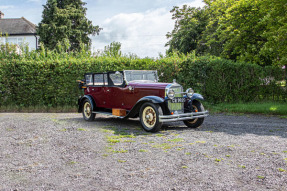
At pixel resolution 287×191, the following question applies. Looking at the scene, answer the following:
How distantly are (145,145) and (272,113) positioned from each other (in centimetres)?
788

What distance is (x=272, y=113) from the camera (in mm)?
11094

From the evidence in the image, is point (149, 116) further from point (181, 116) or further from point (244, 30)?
point (244, 30)

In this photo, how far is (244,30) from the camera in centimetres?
1741

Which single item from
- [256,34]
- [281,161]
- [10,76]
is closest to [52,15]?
[10,76]

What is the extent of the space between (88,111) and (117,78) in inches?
74.2

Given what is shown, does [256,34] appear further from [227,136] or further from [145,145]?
[145,145]

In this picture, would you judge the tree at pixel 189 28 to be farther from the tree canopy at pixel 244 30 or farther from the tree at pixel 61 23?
the tree at pixel 61 23

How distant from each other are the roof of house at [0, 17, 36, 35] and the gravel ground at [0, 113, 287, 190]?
3439 centimetres

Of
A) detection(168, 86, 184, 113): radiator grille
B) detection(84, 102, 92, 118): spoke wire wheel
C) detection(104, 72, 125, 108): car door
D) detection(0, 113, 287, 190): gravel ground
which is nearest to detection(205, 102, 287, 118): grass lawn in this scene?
detection(0, 113, 287, 190): gravel ground

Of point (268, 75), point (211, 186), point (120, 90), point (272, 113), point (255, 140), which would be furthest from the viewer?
point (268, 75)

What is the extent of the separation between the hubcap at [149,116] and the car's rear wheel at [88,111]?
8.75 ft

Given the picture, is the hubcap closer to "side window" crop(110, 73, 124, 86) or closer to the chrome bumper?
the chrome bumper

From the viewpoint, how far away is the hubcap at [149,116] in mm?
6922

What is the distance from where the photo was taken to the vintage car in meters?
6.95
